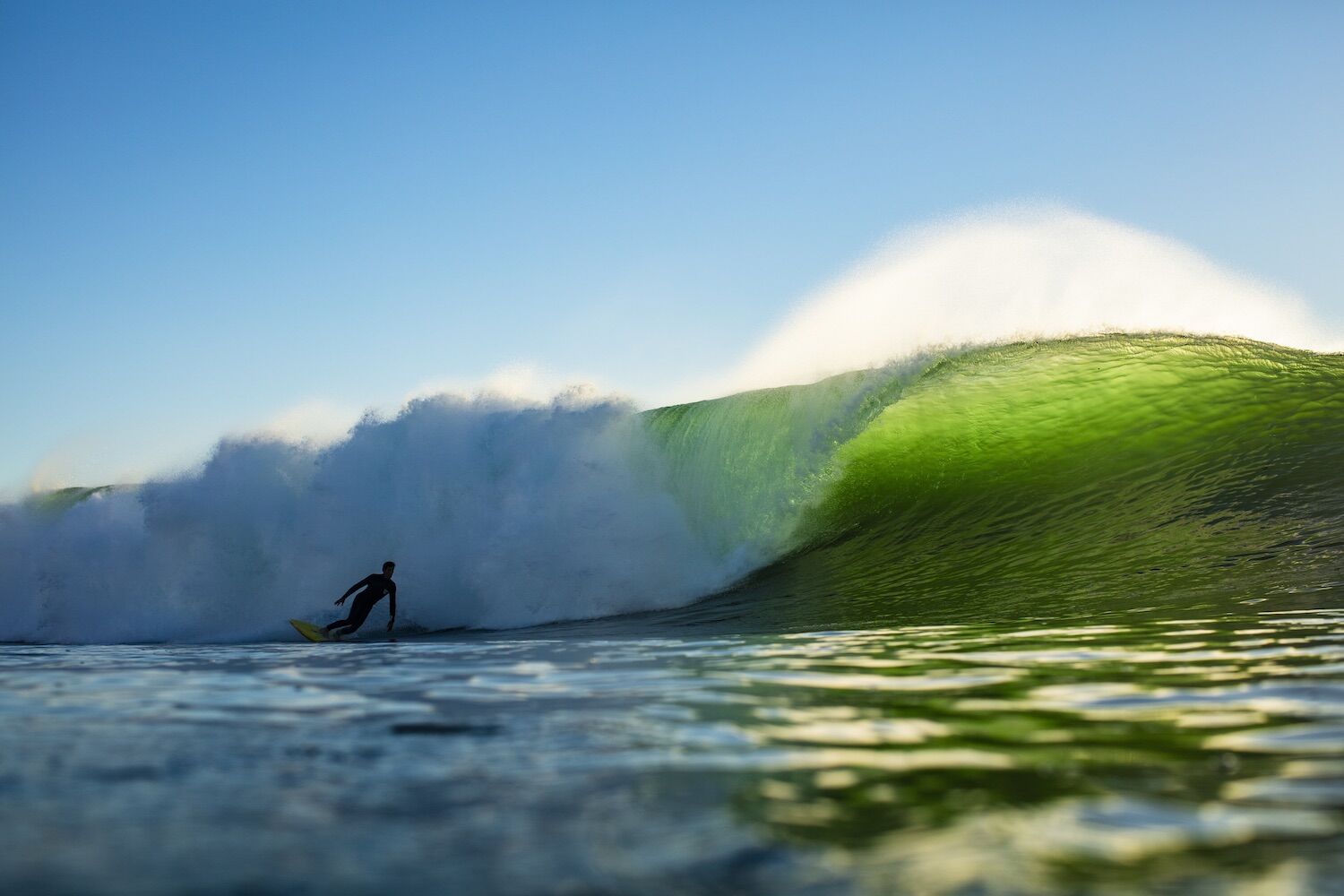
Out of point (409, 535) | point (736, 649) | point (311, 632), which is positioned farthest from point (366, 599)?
point (736, 649)

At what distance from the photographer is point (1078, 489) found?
37.0 ft

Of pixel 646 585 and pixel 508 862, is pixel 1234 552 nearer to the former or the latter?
pixel 646 585

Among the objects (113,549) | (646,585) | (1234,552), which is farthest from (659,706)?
(113,549)

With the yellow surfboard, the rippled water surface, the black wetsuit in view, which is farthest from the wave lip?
the rippled water surface

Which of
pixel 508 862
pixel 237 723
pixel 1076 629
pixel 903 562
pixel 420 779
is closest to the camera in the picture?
pixel 508 862

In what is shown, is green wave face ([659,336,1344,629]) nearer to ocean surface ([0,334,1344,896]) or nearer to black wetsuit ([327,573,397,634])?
ocean surface ([0,334,1344,896])

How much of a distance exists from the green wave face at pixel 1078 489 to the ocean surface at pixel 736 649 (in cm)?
6

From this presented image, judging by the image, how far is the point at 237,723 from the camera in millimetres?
3602

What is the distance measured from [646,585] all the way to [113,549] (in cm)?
754

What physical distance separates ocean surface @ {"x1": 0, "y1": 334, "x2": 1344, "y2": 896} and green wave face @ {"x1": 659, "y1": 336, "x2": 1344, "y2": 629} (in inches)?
2.2

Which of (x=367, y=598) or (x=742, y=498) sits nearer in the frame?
(x=367, y=598)

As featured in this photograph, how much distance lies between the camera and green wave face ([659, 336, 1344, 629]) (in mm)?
8227

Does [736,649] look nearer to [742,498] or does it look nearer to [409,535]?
[742,498]

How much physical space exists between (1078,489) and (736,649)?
6.59 metres
